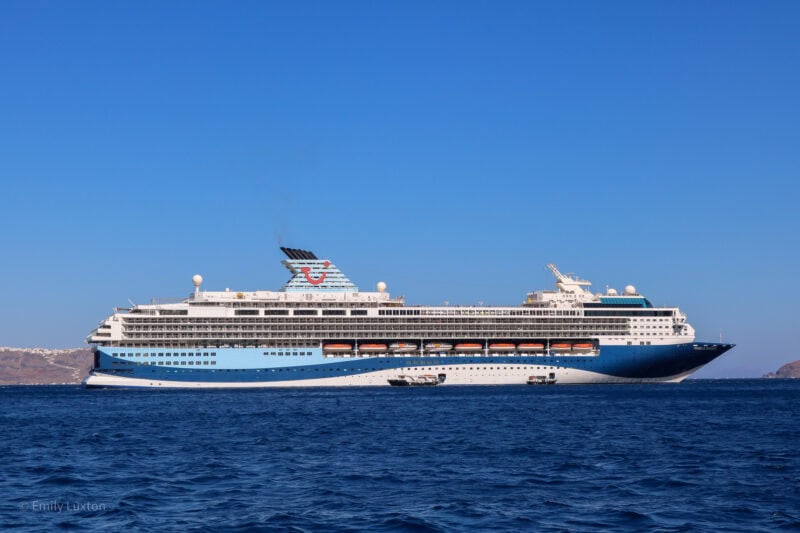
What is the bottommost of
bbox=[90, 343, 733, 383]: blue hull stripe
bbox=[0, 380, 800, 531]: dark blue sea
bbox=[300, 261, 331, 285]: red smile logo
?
bbox=[0, 380, 800, 531]: dark blue sea

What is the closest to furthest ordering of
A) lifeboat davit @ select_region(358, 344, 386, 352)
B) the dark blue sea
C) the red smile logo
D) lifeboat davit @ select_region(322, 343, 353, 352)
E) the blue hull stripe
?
the dark blue sea < the blue hull stripe < lifeboat davit @ select_region(322, 343, 353, 352) < lifeboat davit @ select_region(358, 344, 386, 352) < the red smile logo

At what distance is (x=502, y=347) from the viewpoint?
115 meters

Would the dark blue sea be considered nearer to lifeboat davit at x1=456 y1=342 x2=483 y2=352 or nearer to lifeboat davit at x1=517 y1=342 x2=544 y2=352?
lifeboat davit at x1=456 y1=342 x2=483 y2=352

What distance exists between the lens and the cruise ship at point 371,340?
105000mm

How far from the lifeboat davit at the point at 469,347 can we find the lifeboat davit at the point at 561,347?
9.54 meters

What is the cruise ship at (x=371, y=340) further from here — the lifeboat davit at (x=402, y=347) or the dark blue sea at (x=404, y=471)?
the dark blue sea at (x=404, y=471)

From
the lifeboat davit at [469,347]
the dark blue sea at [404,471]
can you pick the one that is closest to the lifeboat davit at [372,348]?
the lifeboat davit at [469,347]

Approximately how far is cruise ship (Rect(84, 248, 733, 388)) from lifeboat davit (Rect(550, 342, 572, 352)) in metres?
0.13

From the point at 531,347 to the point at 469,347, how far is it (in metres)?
8.33

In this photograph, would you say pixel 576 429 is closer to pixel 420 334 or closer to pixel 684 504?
pixel 684 504

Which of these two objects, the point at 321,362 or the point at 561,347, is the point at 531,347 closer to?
the point at 561,347

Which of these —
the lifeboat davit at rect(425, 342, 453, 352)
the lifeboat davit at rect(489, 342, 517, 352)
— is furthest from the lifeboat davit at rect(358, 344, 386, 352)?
the lifeboat davit at rect(489, 342, 517, 352)

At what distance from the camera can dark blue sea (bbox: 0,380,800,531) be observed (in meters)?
25.1

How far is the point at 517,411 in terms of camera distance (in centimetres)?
6550
